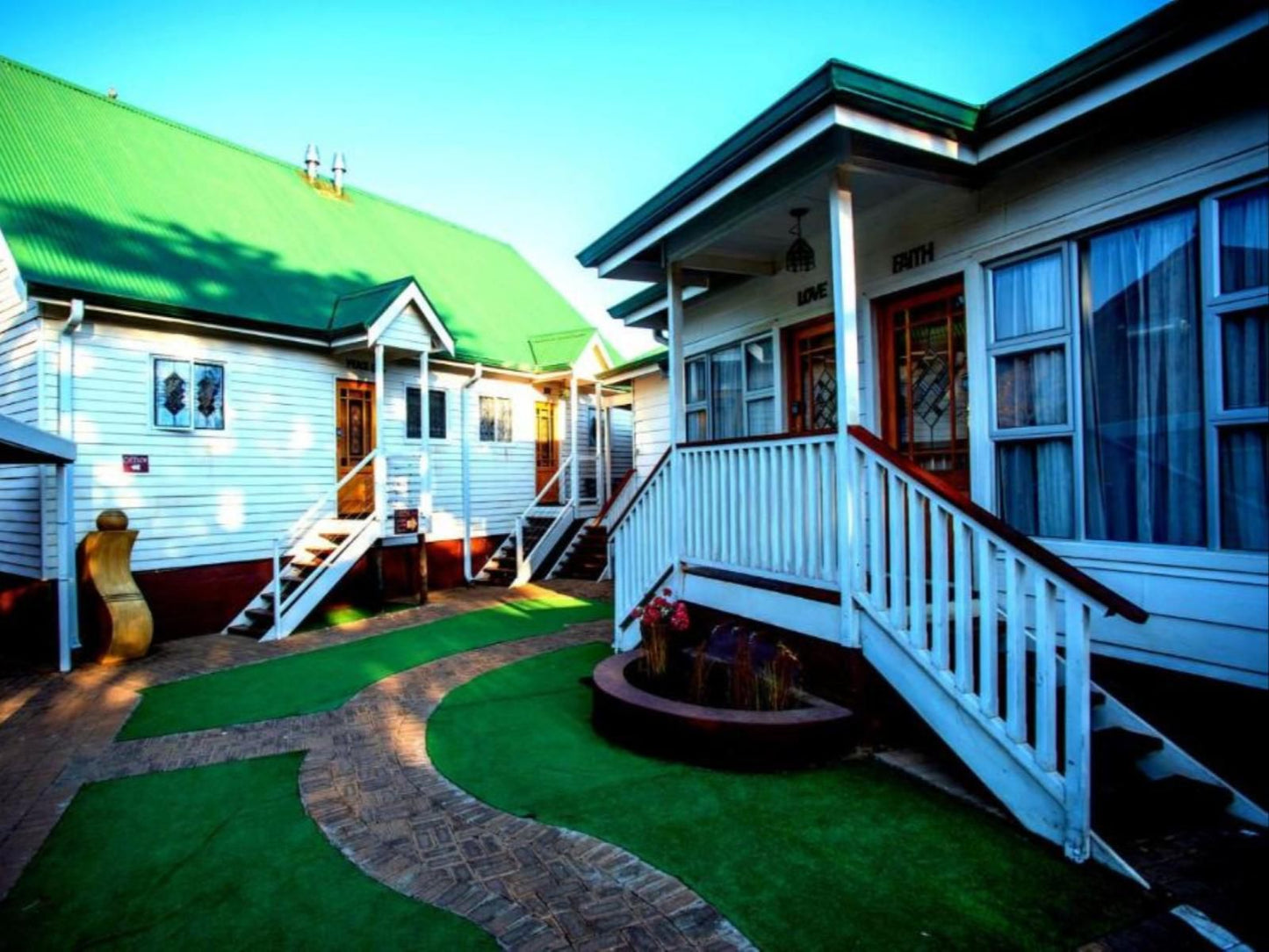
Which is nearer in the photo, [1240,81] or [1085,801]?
[1085,801]

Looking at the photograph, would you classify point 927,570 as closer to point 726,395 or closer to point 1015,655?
point 1015,655

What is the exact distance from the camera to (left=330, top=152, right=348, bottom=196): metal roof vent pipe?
15323 millimetres

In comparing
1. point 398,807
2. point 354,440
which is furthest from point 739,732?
point 354,440

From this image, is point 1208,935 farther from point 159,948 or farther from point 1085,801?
point 159,948

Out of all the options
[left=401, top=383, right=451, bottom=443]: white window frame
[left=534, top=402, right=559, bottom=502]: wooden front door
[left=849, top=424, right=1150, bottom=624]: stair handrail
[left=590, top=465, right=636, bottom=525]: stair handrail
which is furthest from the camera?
[left=534, top=402, right=559, bottom=502]: wooden front door

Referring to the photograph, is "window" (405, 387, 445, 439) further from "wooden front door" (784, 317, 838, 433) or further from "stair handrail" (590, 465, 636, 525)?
"wooden front door" (784, 317, 838, 433)

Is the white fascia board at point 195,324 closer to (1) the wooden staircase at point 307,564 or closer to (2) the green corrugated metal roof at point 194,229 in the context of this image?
(2) the green corrugated metal roof at point 194,229

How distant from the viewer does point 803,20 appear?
986 centimetres

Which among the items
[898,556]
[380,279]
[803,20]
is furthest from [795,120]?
[380,279]

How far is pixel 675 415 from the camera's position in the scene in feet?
22.1

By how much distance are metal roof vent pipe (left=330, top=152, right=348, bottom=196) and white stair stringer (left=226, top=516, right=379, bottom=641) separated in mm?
8255

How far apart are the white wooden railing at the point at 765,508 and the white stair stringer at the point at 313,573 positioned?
6.34 m

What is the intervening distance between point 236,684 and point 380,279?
29.7 feet

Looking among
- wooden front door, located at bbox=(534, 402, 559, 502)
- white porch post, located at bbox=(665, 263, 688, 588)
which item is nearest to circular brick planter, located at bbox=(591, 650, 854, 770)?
white porch post, located at bbox=(665, 263, 688, 588)
